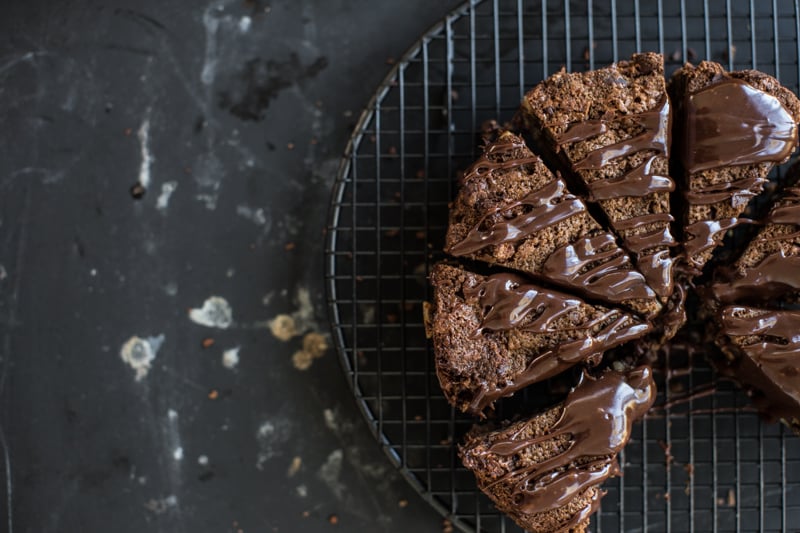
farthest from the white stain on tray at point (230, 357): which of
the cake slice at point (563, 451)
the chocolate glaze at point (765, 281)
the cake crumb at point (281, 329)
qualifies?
the chocolate glaze at point (765, 281)

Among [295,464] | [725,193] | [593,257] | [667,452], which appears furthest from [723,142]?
[295,464]

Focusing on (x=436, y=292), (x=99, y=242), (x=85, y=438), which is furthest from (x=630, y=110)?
(x=85, y=438)

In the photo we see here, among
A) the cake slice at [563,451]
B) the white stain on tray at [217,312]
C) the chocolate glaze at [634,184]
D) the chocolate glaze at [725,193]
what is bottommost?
the cake slice at [563,451]

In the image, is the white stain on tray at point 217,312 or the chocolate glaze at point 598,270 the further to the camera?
the white stain on tray at point 217,312

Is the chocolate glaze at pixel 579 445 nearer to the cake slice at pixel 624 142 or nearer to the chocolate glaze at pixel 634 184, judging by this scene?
the cake slice at pixel 624 142

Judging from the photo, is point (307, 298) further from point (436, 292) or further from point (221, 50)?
point (221, 50)

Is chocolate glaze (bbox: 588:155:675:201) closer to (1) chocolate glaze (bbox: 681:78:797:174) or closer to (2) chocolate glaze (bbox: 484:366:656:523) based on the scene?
(1) chocolate glaze (bbox: 681:78:797:174)

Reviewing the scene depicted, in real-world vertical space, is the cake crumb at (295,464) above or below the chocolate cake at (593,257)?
below

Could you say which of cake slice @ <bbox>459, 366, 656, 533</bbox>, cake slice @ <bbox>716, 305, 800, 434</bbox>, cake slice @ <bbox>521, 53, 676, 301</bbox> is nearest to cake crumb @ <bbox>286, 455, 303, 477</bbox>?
cake slice @ <bbox>459, 366, 656, 533</bbox>
